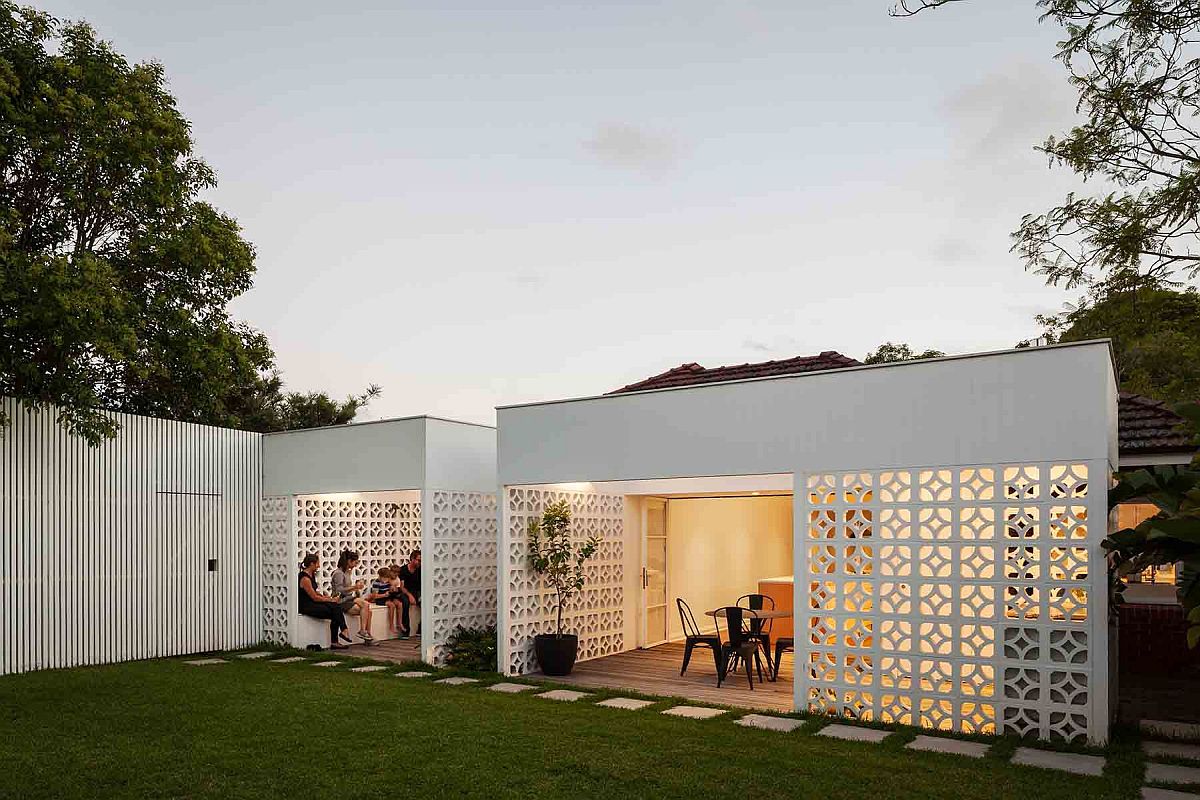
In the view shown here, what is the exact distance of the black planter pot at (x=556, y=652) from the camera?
9930mm

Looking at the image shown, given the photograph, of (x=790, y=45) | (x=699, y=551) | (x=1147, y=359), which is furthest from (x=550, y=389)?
(x=1147, y=359)

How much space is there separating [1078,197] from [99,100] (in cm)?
1158

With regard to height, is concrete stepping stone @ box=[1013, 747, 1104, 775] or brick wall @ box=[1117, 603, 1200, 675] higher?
concrete stepping stone @ box=[1013, 747, 1104, 775]

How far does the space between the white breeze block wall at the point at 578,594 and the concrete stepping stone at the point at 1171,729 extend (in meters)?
6.06

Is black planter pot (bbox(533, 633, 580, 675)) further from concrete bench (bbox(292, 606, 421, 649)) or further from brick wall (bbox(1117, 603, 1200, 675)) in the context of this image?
brick wall (bbox(1117, 603, 1200, 675))

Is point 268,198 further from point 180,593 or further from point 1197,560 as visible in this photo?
point 1197,560

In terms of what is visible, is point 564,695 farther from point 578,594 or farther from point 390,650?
point 390,650

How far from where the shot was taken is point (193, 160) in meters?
11.0

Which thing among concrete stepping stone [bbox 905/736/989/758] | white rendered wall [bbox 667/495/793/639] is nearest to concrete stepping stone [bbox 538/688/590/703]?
concrete stepping stone [bbox 905/736/989/758]

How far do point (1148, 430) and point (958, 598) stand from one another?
15.7ft

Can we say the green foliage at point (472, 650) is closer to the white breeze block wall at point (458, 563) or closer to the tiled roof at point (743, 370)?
the white breeze block wall at point (458, 563)

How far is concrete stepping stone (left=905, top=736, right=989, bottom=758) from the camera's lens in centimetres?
636

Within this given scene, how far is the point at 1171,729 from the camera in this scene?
6.99 meters

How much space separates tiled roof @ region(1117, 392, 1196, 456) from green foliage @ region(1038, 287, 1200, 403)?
3.68 ft
